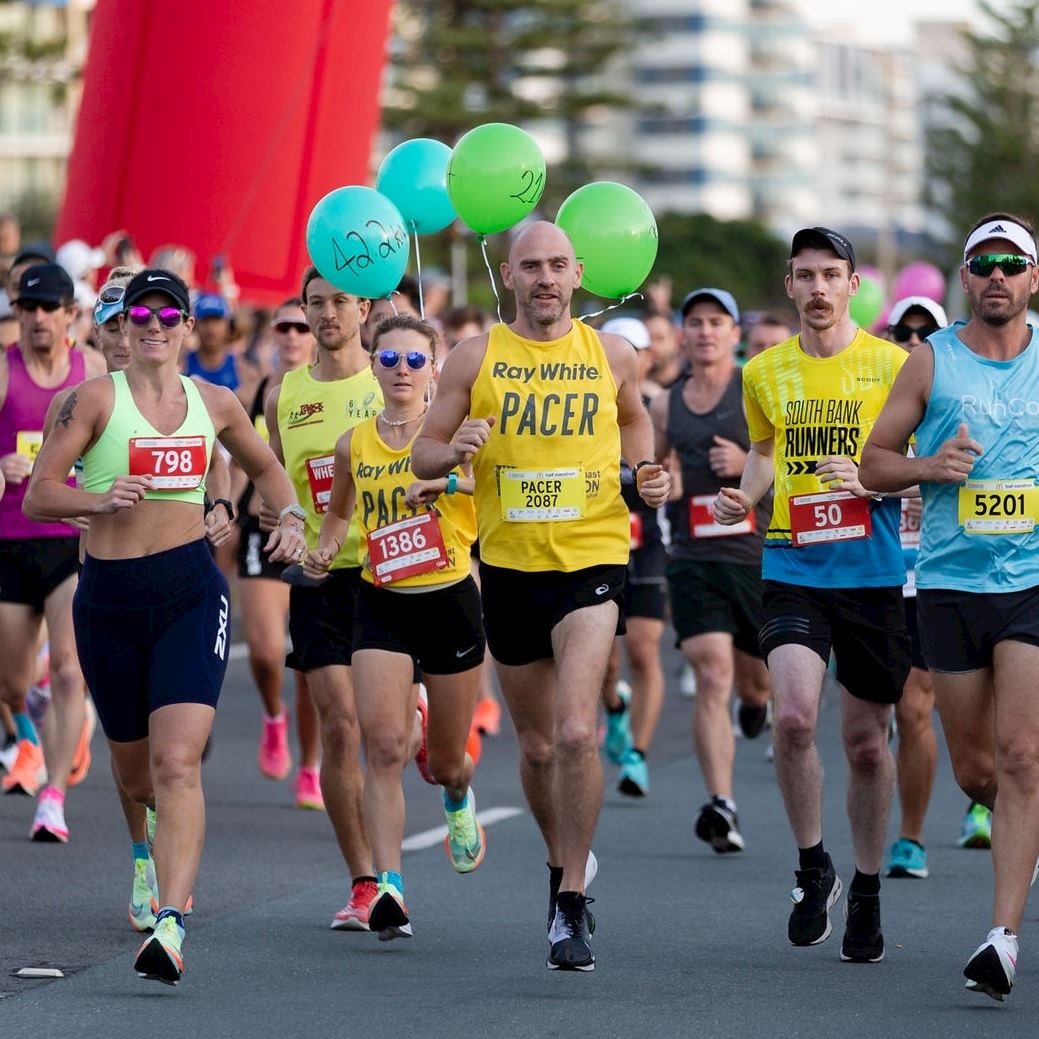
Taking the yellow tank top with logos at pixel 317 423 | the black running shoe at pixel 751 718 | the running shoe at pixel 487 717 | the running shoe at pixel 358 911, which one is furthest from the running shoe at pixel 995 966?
the running shoe at pixel 487 717

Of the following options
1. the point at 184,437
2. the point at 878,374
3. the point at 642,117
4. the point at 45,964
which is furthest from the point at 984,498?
the point at 642,117

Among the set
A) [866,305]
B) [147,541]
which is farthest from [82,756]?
[866,305]

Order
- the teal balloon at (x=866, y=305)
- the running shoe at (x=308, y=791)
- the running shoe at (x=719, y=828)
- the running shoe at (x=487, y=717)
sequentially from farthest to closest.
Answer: the teal balloon at (x=866, y=305)
the running shoe at (x=487, y=717)
the running shoe at (x=308, y=791)
the running shoe at (x=719, y=828)

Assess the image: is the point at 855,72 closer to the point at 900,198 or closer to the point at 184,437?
the point at 900,198

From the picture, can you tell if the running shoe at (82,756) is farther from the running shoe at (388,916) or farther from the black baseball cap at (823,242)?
the black baseball cap at (823,242)

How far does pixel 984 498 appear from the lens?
7078 millimetres

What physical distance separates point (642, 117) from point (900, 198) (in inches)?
1135

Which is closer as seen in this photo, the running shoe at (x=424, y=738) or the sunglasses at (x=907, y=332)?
the running shoe at (x=424, y=738)

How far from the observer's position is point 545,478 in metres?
7.71

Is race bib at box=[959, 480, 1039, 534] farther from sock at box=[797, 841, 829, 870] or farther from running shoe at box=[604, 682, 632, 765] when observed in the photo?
running shoe at box=[604, 682, 632, 765]

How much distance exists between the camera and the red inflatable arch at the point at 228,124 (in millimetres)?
21391

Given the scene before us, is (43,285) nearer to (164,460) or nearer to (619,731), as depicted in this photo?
(164,460)

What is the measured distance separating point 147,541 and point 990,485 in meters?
2.51

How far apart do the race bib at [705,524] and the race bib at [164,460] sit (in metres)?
3.91
